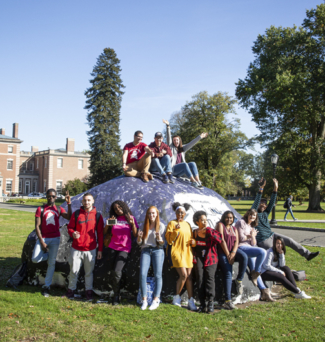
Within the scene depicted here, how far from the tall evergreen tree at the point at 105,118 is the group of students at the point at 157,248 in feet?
104

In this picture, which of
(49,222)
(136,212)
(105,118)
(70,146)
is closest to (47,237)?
(49,222)

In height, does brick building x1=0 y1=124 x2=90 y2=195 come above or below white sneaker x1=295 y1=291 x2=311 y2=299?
above

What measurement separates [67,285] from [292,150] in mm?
28977

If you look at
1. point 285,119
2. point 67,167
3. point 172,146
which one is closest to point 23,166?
point 67,167

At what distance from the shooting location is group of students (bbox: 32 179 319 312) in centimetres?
579

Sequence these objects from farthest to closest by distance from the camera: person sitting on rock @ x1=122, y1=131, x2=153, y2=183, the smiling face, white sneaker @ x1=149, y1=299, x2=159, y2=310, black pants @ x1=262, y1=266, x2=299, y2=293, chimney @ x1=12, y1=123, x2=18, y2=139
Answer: chimney @ x1=12, y1=123, x2=18, y2=139, person sitting on rock @ x1=122, y1=131, x2=153, y2=183, black pants @ x1=262, y1=266, x2=299, y2=293, the smiling face, white sneaker @ x1=149, y1=299, x2=159, y2=310

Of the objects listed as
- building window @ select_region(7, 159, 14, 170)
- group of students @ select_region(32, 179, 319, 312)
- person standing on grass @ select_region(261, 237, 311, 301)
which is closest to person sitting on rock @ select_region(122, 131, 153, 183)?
group of students @ select_region(32, 179, 319, 312)

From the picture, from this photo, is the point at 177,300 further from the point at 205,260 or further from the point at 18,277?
the point at 18,277

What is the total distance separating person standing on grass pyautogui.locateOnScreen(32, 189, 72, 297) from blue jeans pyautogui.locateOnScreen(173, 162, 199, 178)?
263 centimetres

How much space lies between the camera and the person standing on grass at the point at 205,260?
5.70m

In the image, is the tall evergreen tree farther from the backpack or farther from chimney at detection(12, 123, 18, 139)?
chimney at detection(12, 123, 18, 139)

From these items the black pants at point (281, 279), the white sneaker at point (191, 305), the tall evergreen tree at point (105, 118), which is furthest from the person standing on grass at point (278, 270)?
the tall evergreen tree at point (105, 118)

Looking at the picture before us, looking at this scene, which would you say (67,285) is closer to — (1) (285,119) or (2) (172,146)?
(2) (172,146)

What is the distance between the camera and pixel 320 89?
93.4 ft
